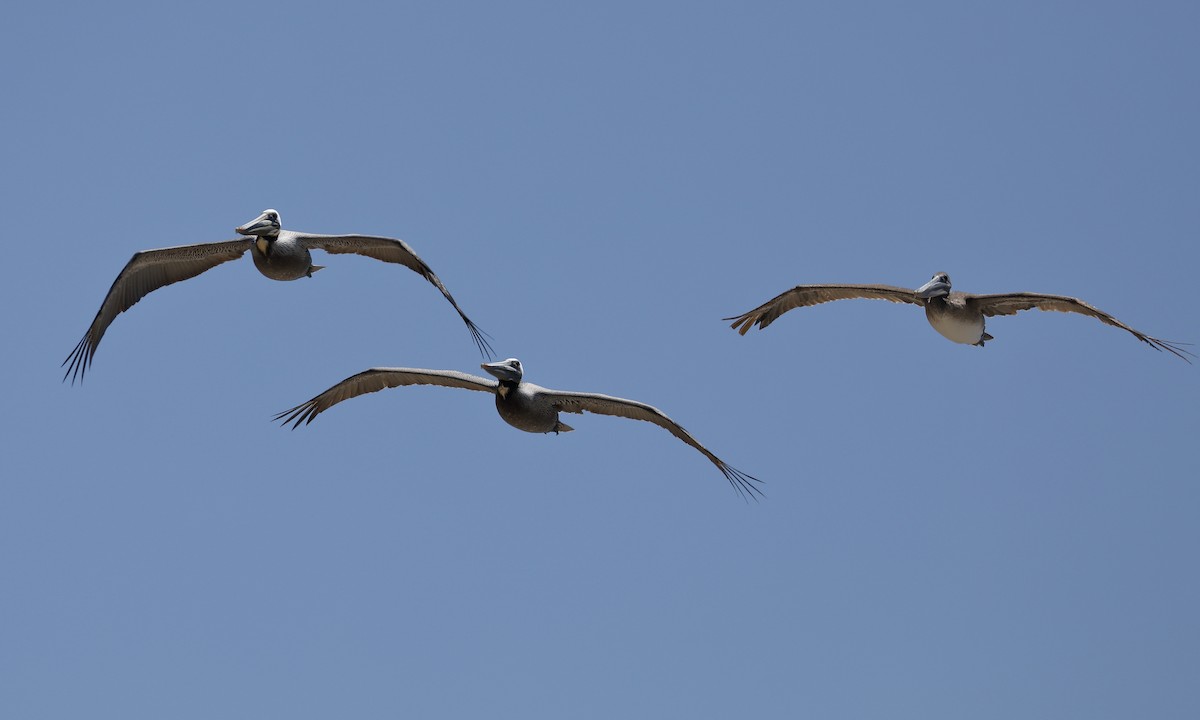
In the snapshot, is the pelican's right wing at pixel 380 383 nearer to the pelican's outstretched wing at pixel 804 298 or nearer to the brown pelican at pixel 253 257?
the brown pelican at pixel 253 257

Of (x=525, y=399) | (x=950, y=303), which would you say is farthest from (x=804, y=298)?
(x=525, y=399)

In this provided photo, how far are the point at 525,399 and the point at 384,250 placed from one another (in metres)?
3.07

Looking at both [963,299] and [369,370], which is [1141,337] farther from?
[369,370]

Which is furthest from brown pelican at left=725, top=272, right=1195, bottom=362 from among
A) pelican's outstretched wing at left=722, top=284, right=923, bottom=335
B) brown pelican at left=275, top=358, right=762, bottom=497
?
brown pelican at left=275, top=358, right=762, bottom=497

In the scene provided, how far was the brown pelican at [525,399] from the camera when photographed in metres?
19.1

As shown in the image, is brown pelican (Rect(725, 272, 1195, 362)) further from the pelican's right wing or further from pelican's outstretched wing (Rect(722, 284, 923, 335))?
the pelican's right wing

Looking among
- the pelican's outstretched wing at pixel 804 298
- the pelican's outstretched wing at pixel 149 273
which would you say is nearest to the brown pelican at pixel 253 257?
the pelican's outstretched wing at pixel 149 273

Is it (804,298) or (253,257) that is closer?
(253,257)

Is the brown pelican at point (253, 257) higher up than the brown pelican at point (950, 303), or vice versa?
the brown pelican at point (950, 303)

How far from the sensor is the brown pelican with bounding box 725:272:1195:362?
22.2 metres

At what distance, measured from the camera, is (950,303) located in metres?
22.7

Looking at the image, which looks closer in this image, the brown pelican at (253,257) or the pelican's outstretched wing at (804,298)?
the brown pelican at (253,257)

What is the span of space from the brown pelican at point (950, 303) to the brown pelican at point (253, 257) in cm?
641

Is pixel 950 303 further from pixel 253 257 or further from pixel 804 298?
pixel 253 257
